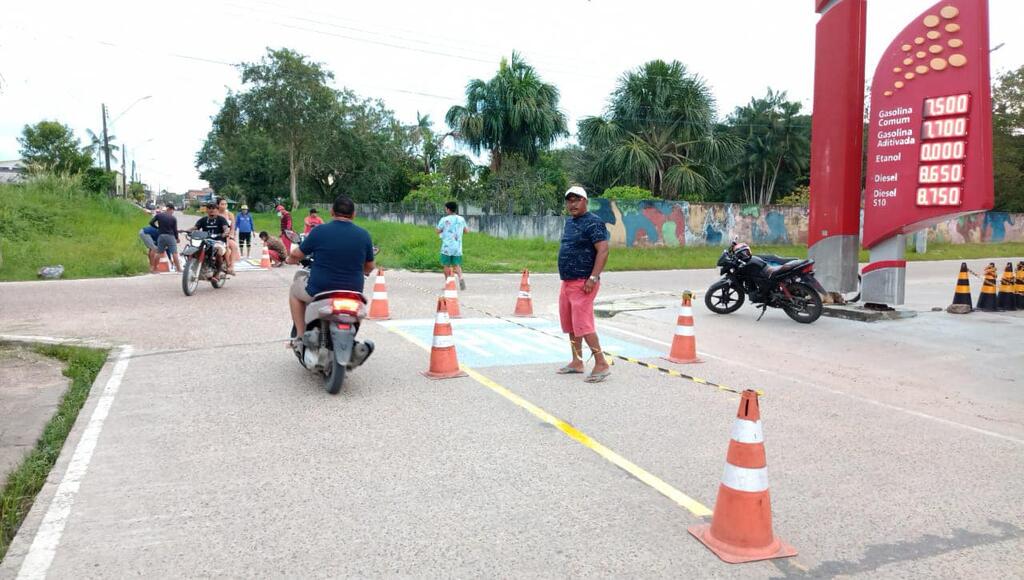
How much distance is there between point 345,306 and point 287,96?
46.4 m

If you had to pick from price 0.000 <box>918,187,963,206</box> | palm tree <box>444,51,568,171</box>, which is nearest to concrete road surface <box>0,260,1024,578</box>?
price 0.000 <box>918,187,963,206</box>

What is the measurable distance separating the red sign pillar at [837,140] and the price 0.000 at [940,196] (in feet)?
3.64

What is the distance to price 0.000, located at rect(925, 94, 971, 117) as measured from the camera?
33.4 feet

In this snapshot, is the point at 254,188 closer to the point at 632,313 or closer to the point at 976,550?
the point at 632,313

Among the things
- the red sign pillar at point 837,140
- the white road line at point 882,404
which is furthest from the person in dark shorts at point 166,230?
the red sign pillar at point 837,140

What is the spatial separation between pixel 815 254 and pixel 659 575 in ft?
34.0

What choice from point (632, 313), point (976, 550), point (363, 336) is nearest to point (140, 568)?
point (976, 550)

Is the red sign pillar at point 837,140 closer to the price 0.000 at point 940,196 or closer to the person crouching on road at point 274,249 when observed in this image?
the price 0.000 at point 940,196

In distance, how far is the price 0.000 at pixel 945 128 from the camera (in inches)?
404

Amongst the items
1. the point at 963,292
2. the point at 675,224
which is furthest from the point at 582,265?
the point at 675,224

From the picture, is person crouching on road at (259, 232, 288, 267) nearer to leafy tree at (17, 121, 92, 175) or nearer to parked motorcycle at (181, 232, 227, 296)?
parked motorcycle at (181, 232, 227, 296)

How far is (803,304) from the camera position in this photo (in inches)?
430

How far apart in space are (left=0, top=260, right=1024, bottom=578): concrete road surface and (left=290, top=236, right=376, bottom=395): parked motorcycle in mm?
271

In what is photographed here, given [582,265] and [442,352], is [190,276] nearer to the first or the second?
[442,352]
